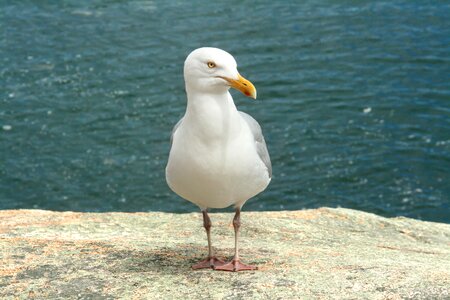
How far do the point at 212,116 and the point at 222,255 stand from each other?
214 centimetres

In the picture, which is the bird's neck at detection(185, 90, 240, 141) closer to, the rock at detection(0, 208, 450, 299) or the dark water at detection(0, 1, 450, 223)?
the rock at detection(0, 208, 450, 299)

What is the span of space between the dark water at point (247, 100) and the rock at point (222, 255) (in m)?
10.6

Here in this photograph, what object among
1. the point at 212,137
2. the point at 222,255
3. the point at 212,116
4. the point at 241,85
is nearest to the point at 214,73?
the point at 241,85

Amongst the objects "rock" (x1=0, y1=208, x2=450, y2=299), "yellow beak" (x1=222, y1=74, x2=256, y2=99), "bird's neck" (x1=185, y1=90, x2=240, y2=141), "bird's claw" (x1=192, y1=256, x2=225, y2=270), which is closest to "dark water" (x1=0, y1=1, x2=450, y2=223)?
"rock" (x1=0, y1=208, x2=450, y2=299)

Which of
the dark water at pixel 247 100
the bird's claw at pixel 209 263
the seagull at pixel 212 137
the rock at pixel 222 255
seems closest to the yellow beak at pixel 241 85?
the seagull at pixel 212 137

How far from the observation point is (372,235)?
11398 mm

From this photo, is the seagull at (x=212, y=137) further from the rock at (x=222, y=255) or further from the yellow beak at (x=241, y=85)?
the rock at (x=222, y=255)

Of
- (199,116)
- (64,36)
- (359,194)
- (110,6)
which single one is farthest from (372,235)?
(110,6)

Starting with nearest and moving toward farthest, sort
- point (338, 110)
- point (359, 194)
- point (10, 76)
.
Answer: point (359, 194) → point (338, 110) → point (10, 76)

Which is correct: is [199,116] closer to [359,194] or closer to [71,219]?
[71,219]

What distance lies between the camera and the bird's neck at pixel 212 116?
7.75 m

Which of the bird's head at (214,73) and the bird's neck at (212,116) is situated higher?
the bird's head at (214,73)

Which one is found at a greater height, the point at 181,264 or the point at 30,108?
the point at 181,264

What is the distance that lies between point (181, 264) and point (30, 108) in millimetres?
18791
